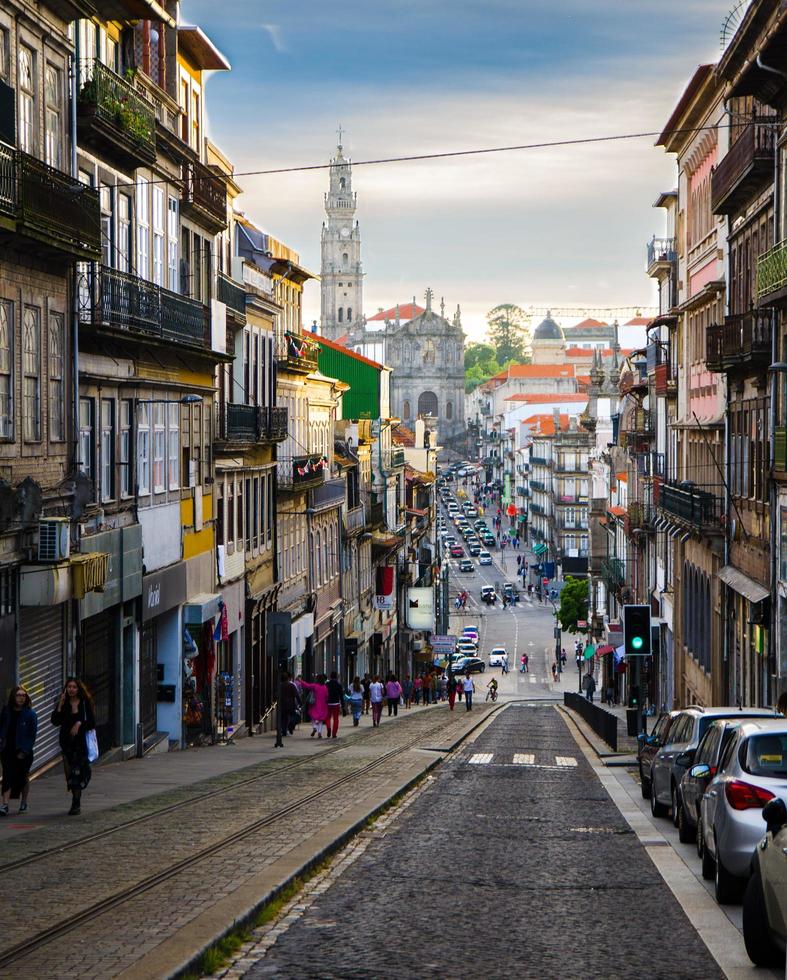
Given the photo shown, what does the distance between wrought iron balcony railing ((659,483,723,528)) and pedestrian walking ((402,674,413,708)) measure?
21.4 metres

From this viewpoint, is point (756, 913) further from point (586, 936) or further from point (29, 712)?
point (29, 712)

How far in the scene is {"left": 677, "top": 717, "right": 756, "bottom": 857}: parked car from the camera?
46.0ft

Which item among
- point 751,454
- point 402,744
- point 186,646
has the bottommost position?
point 402,744

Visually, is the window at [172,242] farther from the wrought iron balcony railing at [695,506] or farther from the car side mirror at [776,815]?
the car side mirror at [776,815]

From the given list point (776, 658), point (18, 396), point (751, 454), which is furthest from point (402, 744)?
point (18, 396)

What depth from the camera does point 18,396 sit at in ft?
68.4

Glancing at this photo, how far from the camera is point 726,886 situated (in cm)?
1206

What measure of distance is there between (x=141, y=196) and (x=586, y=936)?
20655 millimetres

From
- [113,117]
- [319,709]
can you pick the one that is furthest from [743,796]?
[319,709]

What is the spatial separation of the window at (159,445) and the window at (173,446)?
0.41 metres

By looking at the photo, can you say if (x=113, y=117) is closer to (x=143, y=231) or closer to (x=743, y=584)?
(x=143, y=231)

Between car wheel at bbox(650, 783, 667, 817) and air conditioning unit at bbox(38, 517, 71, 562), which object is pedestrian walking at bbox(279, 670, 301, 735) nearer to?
air conditioning unit at bbox(38, 517, 71, 562)

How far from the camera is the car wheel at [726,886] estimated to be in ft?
39.4

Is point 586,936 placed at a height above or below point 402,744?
above
